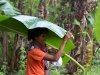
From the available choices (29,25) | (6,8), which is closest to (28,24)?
(29,25)

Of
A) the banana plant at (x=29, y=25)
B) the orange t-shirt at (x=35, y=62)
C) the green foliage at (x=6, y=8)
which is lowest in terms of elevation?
the orange t-shirt at (x=35, y=62)

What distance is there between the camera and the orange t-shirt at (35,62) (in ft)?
6.38

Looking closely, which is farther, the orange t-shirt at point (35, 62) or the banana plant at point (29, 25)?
the orange t-shirt at point (35, 62)

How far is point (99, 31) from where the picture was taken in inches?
20.1

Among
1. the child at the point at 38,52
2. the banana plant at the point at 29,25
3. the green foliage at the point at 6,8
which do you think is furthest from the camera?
the green foliage at the point at 6,8

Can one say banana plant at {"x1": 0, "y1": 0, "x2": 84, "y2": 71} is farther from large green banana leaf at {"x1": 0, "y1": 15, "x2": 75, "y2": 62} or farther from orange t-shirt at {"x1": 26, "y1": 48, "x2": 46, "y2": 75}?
orange t-shirt at {"x1": 26, "y1": 48, "x2": 46, "y2": 75}

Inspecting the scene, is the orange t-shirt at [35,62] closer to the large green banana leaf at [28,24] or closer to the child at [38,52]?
the child at [38,52]

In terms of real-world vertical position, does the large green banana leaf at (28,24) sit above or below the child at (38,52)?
above

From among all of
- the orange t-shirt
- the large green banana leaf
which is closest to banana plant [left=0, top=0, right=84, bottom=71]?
the large green banana leaf

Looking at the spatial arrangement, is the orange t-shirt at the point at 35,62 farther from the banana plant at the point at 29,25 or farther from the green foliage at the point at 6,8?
the green foliage at the point at 6,8

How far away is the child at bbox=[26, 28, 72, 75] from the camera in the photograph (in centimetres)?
191

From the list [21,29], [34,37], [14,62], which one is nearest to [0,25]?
[21,29]

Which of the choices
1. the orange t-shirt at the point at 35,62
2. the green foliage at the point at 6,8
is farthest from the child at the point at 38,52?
the green foliage at the point at 6,8

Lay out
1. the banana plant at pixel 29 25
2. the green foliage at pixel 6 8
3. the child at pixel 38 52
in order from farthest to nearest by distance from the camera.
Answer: the green foliage at pixel 6 8 → the child at pixel 38 52 → the banana plant at pixel 29 25
